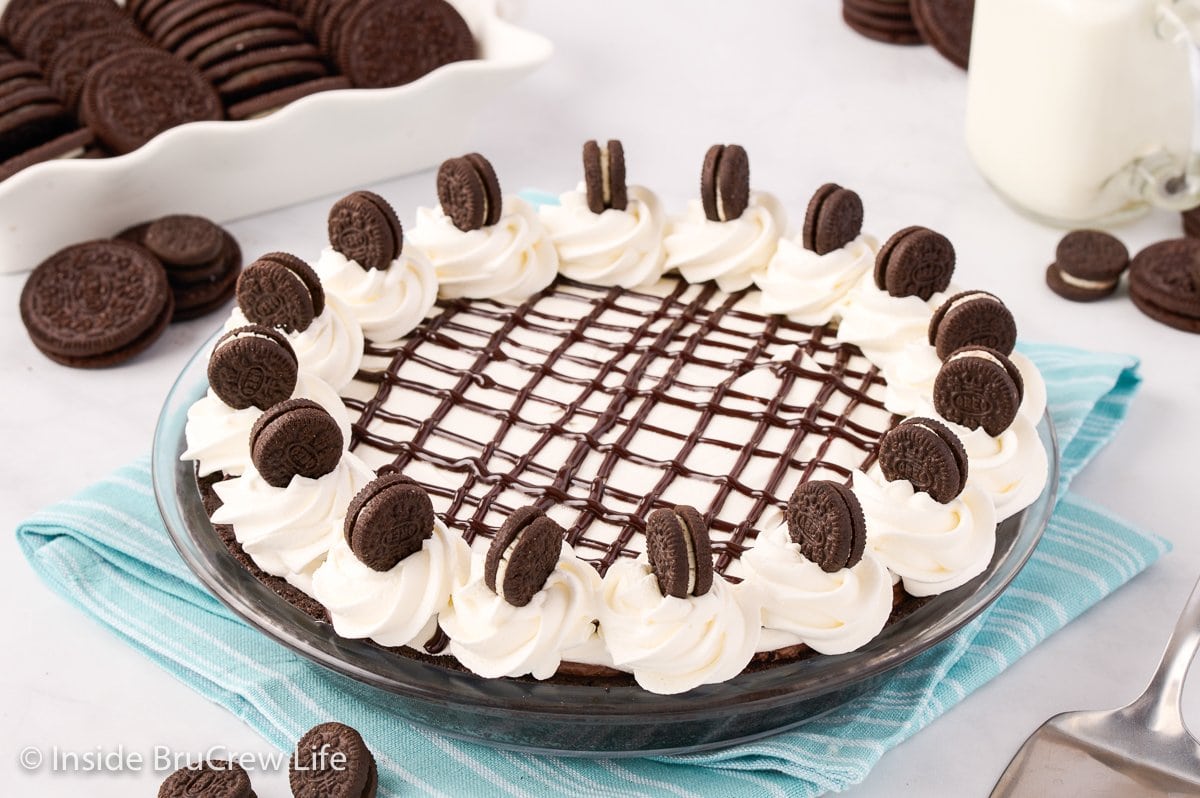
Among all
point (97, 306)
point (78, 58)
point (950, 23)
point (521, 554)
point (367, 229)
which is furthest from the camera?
point (950, 23)

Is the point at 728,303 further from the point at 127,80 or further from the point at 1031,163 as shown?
the point at 127,80

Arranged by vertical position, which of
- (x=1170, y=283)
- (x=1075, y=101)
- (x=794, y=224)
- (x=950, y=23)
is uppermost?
(x=1075, y=101)

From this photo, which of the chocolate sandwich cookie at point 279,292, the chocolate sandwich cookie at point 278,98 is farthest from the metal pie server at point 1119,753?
the chocolate sandwich cookie at point 278,98

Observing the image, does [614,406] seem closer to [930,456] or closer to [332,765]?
[930,456]

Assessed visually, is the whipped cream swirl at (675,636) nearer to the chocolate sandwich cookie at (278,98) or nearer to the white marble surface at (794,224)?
the white marble surface at (794,224)

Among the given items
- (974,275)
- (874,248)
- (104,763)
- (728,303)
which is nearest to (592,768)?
(104,763)

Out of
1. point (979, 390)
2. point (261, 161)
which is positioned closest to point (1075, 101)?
point (979, 390)
